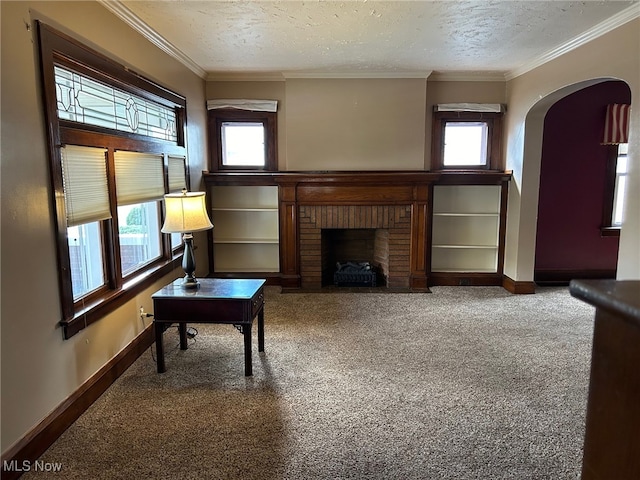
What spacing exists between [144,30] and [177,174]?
4.50 feet

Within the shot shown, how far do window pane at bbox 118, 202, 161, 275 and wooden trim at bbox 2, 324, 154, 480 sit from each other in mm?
636

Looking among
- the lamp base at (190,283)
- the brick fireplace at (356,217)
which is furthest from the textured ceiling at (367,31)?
the lamp base at (190,283)

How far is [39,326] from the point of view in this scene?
2195 mm

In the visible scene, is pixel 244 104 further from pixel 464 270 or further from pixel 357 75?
pixel 464 270

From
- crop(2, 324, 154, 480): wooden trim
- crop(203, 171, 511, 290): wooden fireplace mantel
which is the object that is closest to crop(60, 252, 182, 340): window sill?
crop(2, 324, 154, 480): wooden trim

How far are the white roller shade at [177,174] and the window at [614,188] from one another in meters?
5.14

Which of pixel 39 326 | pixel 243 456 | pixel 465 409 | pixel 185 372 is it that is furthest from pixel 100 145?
pixel 465 409

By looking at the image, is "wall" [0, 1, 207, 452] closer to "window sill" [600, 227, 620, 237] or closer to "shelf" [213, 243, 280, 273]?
"shelf" [213, 243, 280, 273]

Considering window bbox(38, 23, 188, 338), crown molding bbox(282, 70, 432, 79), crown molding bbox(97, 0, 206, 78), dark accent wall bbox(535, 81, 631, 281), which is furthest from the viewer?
dark accent wall bbox(535, 81, 631, 281)

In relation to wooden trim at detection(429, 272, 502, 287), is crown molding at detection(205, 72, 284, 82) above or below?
above

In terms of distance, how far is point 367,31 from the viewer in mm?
3543

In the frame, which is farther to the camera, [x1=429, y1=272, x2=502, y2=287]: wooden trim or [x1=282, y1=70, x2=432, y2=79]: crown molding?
[x1=429, y1=272, x2=502, y2=287]: wooden trim

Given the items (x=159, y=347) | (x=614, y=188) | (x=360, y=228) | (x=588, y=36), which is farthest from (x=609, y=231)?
(x=159, y=347)

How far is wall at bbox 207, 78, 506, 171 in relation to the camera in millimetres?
5184
